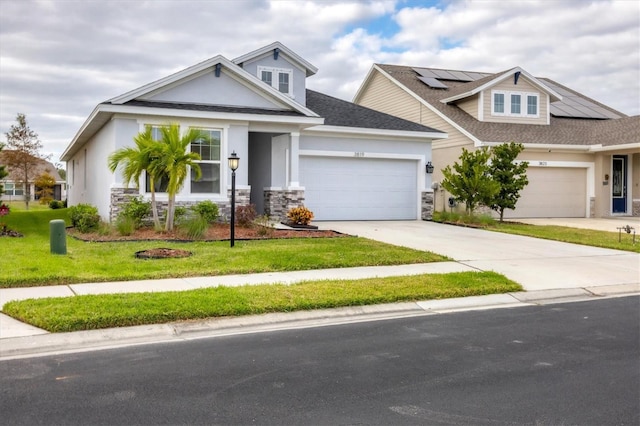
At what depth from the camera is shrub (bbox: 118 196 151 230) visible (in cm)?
1525

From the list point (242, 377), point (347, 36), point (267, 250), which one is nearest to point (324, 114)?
point (347, 36)

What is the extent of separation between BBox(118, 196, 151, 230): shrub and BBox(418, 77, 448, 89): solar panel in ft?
55.8

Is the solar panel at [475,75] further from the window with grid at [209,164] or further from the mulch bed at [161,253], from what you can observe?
the mulch bed at [161,253]

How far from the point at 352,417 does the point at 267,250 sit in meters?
8.01

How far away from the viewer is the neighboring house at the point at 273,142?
1642 centimetres

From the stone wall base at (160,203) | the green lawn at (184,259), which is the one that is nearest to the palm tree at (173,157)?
the green lawn at (184,259)

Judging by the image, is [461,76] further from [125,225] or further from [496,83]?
[125,225]

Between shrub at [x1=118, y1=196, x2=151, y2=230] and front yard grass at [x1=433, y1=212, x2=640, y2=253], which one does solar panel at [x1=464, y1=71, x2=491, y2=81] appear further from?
shrub at [x1=118, y1=196, x2=151, y2=230]

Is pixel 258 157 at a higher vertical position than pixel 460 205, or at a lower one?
higher

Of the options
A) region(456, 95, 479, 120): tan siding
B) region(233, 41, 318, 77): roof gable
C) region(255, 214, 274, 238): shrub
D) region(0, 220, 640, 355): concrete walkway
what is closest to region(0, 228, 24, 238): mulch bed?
region(255, 214, 274, 238): shrub

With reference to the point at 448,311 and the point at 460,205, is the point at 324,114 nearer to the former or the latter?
the point at 460,205

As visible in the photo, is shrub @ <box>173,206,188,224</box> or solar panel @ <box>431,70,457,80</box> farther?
solar panel @ <box>431,70,457,80</box>

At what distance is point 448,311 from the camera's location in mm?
7910

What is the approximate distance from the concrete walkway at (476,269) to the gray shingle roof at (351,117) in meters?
5.74
